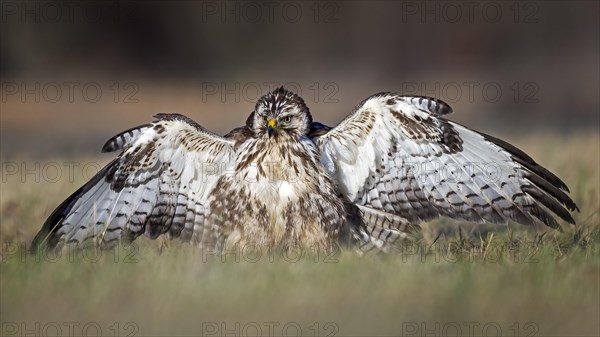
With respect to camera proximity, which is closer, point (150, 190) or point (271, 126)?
point (271, 126)

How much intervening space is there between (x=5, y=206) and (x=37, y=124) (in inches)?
315

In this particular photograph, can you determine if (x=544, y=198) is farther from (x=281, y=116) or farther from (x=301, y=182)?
(x=281, y=116)

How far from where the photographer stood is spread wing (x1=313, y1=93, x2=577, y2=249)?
255 inches

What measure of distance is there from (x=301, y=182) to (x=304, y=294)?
1.68 m

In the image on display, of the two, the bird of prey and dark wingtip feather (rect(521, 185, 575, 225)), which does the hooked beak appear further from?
dark wingtip feather (rect(521, 185, 575, 225))

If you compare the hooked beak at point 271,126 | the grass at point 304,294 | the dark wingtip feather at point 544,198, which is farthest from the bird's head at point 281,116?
the dark wingtip feather at point 544,198

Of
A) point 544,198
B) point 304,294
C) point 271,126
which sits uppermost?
point 271,126

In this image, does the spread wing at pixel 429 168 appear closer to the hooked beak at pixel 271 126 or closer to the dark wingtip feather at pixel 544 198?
the dark wingtip feather at pixel 544 198

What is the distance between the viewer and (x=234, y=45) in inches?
713

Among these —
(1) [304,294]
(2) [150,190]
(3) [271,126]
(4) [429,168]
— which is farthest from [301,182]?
(1) [304,294]

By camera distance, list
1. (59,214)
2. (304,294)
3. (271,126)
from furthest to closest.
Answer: (59,214) → (271,126) → (304,294)

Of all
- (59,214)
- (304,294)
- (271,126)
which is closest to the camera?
(304,294)

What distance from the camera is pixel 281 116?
6613 millimetres

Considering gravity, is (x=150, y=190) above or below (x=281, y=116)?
below
